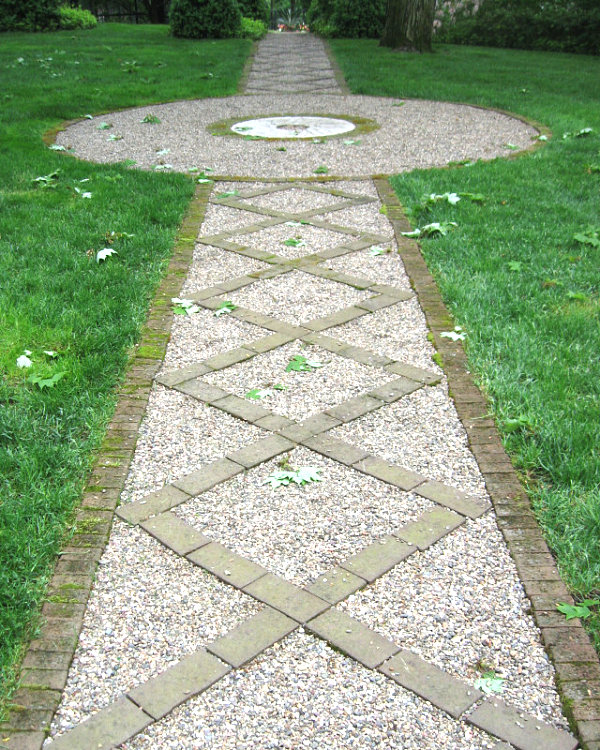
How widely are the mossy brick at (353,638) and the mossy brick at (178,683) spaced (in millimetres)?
297

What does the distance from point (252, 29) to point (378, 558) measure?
18029 millimetres

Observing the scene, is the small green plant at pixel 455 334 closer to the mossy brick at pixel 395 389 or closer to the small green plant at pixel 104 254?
the mossy brick at pixel 395 389

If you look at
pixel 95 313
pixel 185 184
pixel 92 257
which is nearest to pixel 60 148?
pixel 185 184

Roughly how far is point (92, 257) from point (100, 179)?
6.62 ft

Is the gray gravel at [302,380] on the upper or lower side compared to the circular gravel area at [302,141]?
lower

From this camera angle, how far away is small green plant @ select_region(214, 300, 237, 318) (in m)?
4.32

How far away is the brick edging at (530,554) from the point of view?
6.72ft

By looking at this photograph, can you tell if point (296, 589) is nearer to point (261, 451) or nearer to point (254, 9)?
point (261, 451)

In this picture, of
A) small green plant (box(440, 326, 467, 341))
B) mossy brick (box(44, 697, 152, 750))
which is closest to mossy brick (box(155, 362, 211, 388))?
small green plant (box(440, 326, 467, 341))

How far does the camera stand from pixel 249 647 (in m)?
2.20

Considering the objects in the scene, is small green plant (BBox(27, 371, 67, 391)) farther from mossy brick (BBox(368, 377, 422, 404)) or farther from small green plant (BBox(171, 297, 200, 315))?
mossy brick (BBox(368, 377, 422, 404))

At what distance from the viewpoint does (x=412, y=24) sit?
14797 millimetres

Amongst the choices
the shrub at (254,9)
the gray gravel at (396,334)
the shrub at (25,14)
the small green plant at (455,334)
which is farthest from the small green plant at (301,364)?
the shrub at (254,9)

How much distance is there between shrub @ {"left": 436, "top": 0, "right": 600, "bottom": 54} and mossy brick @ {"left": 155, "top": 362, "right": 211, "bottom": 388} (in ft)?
49.2
